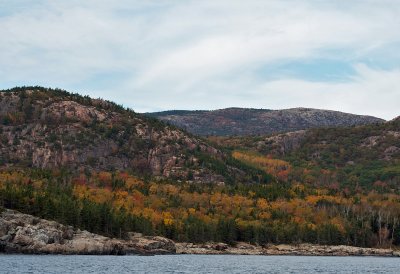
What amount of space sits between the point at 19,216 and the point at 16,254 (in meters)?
12.6

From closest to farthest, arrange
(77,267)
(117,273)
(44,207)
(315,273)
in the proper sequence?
(117,273)
(77,267)
(315,273)
(44,207)

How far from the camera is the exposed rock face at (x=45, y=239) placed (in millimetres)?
156375

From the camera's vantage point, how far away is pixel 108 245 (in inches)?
6905

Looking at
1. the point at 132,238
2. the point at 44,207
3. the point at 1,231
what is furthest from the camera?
the point at 132,238

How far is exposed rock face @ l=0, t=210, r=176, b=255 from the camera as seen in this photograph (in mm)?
156375

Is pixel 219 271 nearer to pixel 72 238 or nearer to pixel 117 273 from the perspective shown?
pixel 117 273

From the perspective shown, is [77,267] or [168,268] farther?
[168,268]

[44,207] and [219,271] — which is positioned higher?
[44,207]

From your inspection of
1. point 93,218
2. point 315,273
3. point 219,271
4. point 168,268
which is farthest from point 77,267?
point 93,218

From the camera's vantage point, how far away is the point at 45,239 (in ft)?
526

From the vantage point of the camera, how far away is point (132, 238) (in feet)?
647

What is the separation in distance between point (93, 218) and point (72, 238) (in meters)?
18.3

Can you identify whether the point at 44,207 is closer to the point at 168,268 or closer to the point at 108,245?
the point at 108,245

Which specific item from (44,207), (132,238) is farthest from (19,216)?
(132,238)
